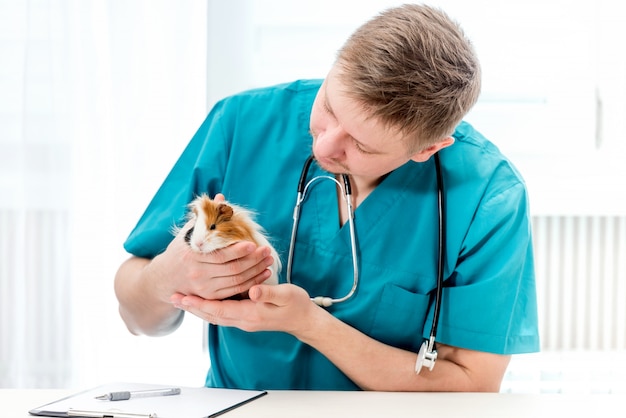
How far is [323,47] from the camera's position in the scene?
229 centimetres

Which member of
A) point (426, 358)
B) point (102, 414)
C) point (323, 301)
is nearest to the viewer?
point (102, 414)

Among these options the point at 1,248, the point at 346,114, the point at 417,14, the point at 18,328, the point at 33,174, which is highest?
the point at 417,14

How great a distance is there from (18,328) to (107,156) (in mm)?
619

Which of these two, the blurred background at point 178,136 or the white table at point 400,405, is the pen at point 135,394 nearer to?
the white table at point 400,405

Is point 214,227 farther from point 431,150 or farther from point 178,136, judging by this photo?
point 178,136

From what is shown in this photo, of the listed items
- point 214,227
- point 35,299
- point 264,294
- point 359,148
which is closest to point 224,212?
point 214,227

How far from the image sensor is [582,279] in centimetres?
231

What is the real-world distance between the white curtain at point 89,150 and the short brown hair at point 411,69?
3.76 feet

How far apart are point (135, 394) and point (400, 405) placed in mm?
454

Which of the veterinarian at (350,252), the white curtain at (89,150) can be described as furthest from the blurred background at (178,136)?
the veterinarian at (350,252)

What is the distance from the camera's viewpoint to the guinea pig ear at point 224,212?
1.20 metres

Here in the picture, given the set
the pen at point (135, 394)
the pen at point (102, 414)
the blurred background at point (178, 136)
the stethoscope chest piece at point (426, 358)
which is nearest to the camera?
the pen at point (102, 414)

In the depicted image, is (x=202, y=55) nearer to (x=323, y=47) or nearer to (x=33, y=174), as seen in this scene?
(x=323, y=47)

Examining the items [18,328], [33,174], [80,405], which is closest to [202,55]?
[33,174]
